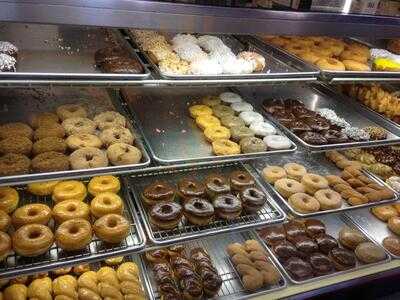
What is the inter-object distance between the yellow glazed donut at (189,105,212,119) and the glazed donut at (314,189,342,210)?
1134 mm

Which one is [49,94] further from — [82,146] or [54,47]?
[82,146]

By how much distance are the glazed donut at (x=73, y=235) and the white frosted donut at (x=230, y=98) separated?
1706 millimetres

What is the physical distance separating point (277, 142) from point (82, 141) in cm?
143

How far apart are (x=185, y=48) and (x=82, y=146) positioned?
108 centimetres

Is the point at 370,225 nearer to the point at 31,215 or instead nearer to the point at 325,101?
the point at 325,101

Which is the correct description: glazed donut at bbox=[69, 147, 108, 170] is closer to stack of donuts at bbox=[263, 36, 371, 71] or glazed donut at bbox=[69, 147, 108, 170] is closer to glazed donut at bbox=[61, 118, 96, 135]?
glazed donut at bbox=[61, 118, 96, 135]

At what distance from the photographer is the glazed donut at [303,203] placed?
3055mm

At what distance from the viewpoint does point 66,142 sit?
271cm

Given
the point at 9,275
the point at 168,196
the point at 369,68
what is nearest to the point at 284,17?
the point at 369,68

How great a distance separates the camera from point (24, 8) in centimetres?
193

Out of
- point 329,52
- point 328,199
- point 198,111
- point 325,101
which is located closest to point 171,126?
point 198,111

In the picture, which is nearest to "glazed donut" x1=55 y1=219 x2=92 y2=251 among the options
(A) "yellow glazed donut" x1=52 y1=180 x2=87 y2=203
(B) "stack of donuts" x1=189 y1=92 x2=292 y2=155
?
(A) "yellow glazed donut" x1=52 y1=180 x2=87 y2=203

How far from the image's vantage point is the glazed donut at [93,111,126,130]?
2.88m

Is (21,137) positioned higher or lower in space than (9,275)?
higher
